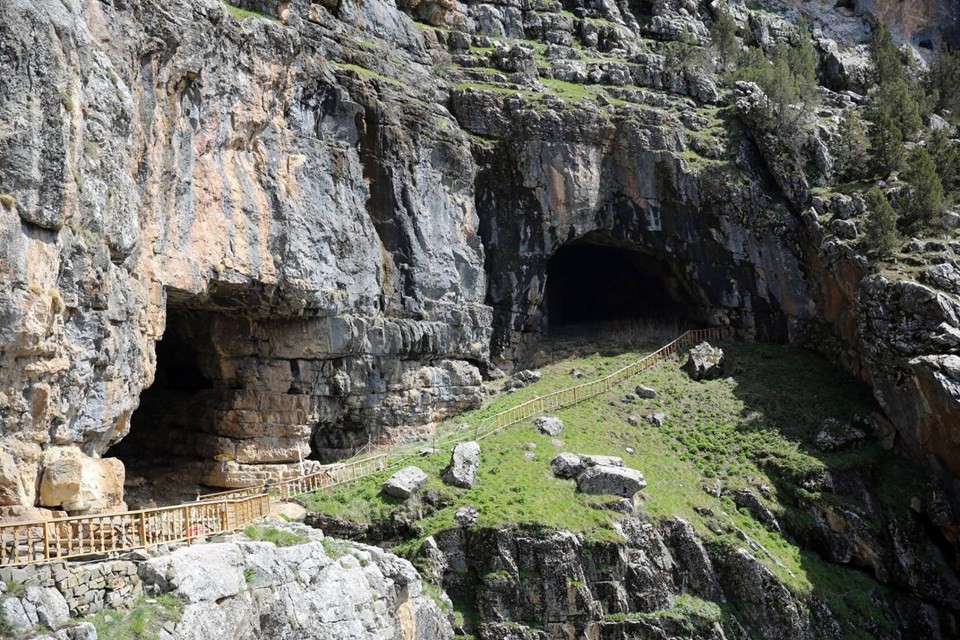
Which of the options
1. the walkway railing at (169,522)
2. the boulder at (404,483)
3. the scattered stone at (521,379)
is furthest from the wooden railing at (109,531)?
the scattered stone at (521,379)

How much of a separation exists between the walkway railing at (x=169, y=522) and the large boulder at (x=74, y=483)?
933 mm

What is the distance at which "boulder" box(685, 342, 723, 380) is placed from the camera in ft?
131

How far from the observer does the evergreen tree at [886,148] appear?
137ft

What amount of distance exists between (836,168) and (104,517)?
3456 centimetres

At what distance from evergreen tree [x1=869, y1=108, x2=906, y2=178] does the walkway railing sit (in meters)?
18.4

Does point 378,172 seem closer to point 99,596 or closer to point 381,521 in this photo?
point 381,521

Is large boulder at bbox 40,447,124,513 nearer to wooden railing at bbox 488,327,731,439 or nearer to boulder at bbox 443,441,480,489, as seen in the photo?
boulder at bbox 443,441,480,489

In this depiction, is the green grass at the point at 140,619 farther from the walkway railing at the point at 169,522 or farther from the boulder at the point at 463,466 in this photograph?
the boulder at the point at 463,466

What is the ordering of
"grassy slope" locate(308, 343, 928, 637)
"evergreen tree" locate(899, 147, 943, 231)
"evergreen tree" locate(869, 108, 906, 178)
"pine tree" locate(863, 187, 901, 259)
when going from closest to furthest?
1. "grassy slope" locate(308, 343, 928, 637)
2. "pine tree" locate(863, 187, 901, 259)
3. "evergreen tree" locate(899, 147, 943, 231)
4. "evergreen tree" locate(869, 108, 906, 178)

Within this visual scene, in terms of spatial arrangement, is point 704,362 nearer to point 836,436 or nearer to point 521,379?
point 836,436

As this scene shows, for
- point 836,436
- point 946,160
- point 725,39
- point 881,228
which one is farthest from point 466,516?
point 725,39

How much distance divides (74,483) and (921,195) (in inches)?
1277

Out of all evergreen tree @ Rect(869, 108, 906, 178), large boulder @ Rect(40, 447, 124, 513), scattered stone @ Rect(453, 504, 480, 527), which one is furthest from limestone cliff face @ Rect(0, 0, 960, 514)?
scattered stone @ Rect(453, 504, 480, 527)

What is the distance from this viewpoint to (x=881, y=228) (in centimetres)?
→ 3769
